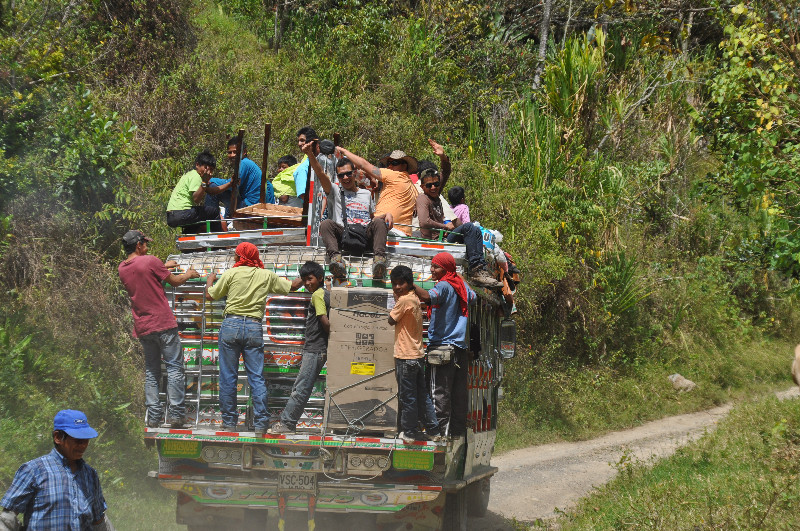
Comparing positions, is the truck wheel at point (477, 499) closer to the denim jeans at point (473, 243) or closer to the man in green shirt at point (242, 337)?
the denim jeans at point (473, 243)

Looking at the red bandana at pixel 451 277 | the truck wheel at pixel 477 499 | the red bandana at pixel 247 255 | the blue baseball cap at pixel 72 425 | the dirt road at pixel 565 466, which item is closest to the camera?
the blue baseball cap at pixel 72 425

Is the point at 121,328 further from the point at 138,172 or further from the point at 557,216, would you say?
Result: the point at 557,216

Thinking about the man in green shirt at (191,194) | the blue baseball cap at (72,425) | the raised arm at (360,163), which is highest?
the raised arm at (360,163)

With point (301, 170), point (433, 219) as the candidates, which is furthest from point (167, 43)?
point (433, 219)

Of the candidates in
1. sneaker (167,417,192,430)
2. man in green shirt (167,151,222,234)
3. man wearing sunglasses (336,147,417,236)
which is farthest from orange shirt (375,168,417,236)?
sneaker (167,417,192,430)

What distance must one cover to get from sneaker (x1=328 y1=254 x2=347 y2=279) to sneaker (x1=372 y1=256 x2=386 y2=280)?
0.25 metres

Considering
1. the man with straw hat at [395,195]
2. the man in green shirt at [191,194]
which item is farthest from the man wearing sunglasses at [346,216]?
the man in green shirt at [191,194]

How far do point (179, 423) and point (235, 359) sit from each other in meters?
0.72

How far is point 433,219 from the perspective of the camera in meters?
7.94

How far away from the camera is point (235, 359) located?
6.15 m

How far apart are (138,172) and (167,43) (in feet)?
16.6

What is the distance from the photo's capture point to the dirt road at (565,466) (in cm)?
928

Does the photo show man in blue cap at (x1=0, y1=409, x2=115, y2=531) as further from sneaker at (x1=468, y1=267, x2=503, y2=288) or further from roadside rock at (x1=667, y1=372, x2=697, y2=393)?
roadside rock at (x1=667, y1=372, x2=697, y2=393)

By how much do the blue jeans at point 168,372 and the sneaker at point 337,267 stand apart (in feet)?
4.58
